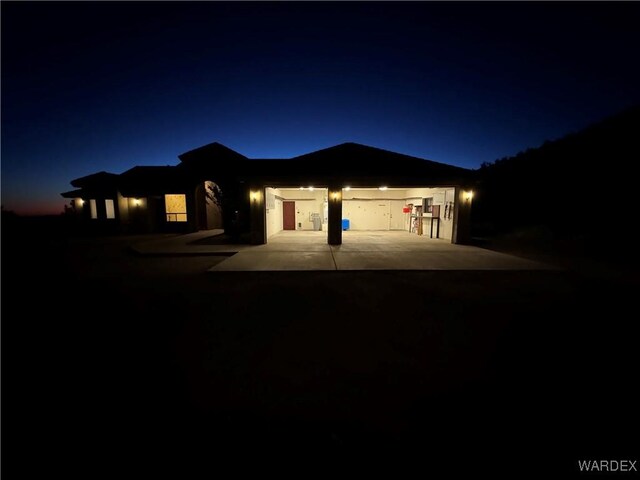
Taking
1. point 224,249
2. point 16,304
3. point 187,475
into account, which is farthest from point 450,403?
point 224,249

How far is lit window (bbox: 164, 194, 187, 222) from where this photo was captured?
19188 mm

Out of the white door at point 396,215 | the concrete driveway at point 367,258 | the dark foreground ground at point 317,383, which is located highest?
the white door at point 396,215

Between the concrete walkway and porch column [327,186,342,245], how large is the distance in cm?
51

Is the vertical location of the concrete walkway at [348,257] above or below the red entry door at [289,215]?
below

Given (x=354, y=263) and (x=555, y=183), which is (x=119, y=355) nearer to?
(x=354, y=263)

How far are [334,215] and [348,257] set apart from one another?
3.40 metres

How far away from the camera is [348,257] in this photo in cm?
909

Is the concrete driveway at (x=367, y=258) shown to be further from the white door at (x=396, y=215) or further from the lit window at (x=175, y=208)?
the lit window at (x=175, y=208)

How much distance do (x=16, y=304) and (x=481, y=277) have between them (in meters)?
10.8

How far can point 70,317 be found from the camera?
4.51 meters

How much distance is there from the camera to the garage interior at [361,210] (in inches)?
642

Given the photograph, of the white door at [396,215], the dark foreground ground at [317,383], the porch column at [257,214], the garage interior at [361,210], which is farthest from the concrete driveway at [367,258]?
the white door at [396,215]

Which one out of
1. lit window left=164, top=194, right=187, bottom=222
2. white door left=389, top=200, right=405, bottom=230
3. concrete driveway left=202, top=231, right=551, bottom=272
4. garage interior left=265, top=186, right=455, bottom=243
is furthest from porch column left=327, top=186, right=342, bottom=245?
lit window left=164, top=194, right=187, bottom=222

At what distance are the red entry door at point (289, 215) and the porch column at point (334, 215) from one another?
6622 mm
